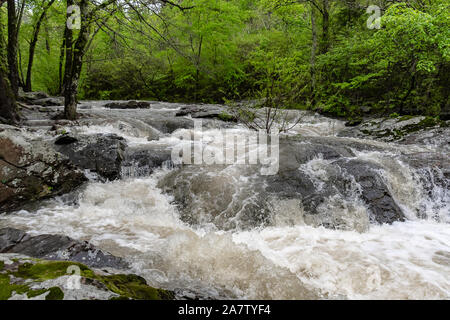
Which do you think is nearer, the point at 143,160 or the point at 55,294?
the point at 55,294

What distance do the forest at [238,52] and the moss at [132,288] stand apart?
9.85 ft

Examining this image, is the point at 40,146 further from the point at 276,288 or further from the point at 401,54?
the point at 401,54

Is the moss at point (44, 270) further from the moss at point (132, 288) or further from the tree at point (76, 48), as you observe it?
the tree at point (76, 48)

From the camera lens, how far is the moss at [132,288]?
5.48 feet

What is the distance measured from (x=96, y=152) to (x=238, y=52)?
1470cm

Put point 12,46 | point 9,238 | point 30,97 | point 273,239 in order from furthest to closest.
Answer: point 30,97, point 12,46, point 273,239, point 9,238

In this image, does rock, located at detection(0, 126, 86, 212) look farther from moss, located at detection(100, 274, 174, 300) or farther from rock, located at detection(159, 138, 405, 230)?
moss, located at detection(100, 274, 174, 300)

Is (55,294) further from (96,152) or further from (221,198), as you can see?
(96,152)

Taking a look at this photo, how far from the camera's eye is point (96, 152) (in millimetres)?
A: 5785

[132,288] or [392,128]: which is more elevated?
[392,128]

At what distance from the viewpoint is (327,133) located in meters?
9.98

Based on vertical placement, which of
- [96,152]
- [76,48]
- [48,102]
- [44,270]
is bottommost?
[44,270]

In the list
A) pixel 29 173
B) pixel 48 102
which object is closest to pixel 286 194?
pixel 29 173
